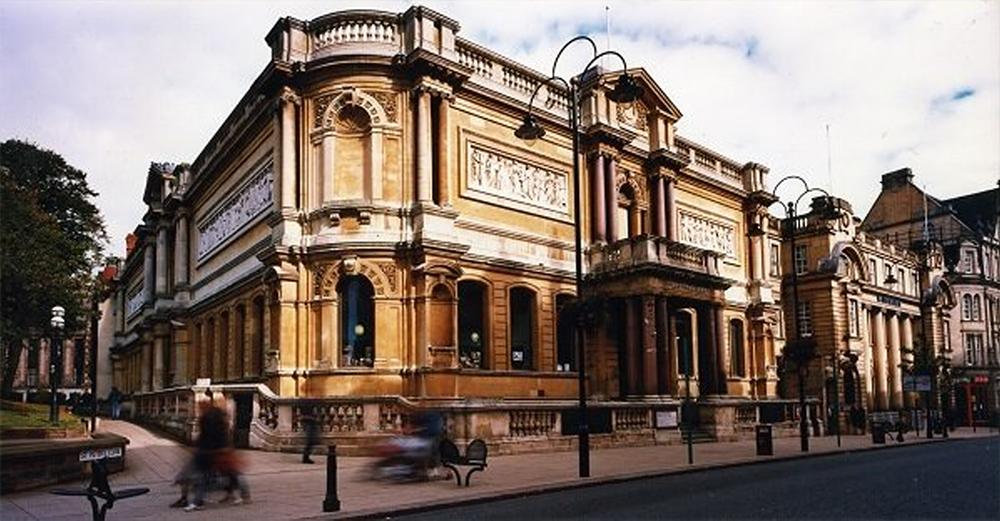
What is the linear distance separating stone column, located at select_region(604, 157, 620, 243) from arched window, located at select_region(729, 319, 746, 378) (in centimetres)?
1104

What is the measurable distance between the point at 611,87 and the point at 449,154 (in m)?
9.98

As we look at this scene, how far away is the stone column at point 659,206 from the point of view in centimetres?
3772

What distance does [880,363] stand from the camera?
57500mm

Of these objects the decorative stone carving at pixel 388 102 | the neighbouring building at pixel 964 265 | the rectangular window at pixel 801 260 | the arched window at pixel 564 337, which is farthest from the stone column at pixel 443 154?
the neighbouring building at pixel 964 265

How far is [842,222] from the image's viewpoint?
181 ft

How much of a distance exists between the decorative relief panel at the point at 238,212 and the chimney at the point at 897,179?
58.4 meters

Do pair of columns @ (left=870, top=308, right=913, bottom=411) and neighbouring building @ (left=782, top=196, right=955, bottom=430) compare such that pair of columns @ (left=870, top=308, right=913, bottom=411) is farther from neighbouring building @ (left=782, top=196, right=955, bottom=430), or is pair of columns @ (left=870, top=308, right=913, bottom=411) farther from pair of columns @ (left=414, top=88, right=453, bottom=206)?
pair of columns @ (left=414, top=88, right=453, bottom=206)

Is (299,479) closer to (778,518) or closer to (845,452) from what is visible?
(778,518)

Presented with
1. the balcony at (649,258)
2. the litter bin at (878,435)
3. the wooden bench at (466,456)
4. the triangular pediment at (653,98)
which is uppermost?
the triangular pediment at (653,98)

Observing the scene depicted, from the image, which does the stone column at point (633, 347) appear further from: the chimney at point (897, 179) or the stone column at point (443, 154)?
the chimney at point (897, 179)

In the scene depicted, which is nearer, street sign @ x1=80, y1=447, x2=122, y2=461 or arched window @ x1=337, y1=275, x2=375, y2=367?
street sign @ x1=80, y1=447, x2=122, y2=461

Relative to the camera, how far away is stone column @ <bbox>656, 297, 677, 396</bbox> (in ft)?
104

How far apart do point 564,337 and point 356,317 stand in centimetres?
855

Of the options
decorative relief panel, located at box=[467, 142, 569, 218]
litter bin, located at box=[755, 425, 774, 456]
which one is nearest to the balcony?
decorative relief panel, located at box=[467, 142, 569, 218]
